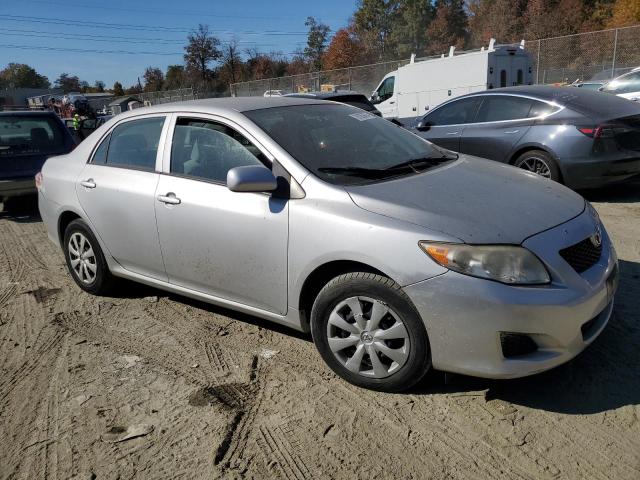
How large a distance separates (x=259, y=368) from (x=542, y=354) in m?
1.67

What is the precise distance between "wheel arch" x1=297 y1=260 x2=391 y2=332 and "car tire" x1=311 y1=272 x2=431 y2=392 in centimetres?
4

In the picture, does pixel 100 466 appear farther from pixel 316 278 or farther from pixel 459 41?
pixel 459 41

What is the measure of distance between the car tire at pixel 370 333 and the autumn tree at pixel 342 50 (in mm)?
71075

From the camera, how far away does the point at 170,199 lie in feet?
12.1

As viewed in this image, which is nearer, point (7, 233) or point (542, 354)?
point (542, 354)

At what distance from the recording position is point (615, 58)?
797 inches

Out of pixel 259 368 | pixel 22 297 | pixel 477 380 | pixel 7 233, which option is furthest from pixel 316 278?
pixel 7 233

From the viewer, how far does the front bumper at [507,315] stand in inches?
98.8

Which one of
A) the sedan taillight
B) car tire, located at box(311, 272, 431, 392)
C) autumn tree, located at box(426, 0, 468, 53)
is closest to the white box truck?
the sedan taillight

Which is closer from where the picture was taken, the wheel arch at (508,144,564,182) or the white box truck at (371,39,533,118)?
the wheel arch at (508,144,564,182)

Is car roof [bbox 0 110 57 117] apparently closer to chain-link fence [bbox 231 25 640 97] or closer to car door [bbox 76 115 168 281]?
car door [bbox 76 115 168 281]

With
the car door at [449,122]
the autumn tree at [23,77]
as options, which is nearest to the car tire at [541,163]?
the car door at [449,122]

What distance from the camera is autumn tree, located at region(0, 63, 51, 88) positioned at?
4583 inches

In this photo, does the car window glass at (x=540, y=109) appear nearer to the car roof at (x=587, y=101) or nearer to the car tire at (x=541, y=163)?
the car roof at (x=587, y=101)
